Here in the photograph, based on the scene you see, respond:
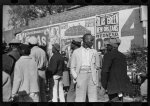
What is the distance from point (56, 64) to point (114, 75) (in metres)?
1.65

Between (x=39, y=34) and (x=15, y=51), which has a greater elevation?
(x=39, y=34)

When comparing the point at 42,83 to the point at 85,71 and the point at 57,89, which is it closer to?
the point at 57,89

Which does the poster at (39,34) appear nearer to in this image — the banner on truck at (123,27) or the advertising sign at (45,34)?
the advertising sign at (45,34)

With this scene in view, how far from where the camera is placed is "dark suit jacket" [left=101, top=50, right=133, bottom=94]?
723 centimetres

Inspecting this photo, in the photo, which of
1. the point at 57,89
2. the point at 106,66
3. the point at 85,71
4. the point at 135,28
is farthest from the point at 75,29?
the point at 85,71

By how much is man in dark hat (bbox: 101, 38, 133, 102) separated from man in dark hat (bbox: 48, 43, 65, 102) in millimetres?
1404

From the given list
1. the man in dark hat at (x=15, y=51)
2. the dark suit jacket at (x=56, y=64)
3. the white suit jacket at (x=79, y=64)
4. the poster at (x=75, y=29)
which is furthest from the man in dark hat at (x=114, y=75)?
the poster at (x=75, y=29)

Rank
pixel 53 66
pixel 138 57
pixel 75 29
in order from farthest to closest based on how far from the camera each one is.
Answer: pixel 75 29
pixel 138 57
pixel 53 66

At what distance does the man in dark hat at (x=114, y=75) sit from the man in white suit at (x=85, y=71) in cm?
34

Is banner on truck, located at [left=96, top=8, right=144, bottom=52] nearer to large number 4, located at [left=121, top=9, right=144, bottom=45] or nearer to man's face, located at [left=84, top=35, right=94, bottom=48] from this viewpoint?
large number 4, located at [left=121, top=9, right=144, bottom=45]

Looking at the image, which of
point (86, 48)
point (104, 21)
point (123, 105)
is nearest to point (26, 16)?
point (104, 21)

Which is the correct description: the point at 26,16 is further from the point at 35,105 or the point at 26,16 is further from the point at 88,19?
the point at 35,105

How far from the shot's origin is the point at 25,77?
6.27m

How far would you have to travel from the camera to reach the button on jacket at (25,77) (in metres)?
6.21
